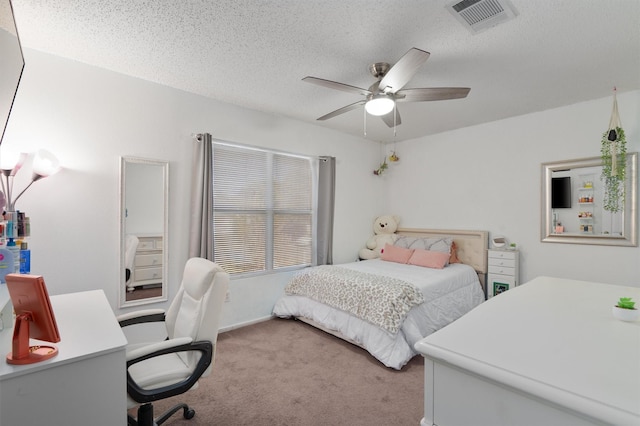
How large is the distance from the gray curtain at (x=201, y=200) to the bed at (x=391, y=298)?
1172 mm

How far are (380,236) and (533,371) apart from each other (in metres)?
3.88

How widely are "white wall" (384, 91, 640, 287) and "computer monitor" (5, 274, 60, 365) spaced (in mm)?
4213

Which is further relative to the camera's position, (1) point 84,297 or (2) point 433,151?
(2) point 433,151

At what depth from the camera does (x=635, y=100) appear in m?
2.88

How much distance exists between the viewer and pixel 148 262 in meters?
2.75

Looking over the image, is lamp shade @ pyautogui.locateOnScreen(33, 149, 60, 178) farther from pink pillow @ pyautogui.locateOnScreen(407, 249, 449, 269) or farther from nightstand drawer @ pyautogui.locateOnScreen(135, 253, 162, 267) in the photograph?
pink pillow @ pyautogui.locateOnScreen(407, 249, 449, 269)

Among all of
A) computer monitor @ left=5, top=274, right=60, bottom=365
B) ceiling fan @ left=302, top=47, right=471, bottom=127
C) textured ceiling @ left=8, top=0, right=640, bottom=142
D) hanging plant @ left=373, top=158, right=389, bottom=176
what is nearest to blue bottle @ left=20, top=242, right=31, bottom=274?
computer monitor @ left=5, top=274, right=60, bottom=365

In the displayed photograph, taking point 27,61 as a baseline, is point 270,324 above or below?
below

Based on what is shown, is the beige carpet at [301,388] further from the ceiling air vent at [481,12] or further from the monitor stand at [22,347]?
the ceiling air vent at [481,12]

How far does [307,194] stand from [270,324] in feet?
5.60

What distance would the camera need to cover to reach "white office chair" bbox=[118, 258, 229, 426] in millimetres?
1391

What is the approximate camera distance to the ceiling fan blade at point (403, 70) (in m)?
1.74

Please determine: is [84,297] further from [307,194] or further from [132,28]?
[307,194]

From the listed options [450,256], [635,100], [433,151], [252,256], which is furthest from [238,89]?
[635,100]
